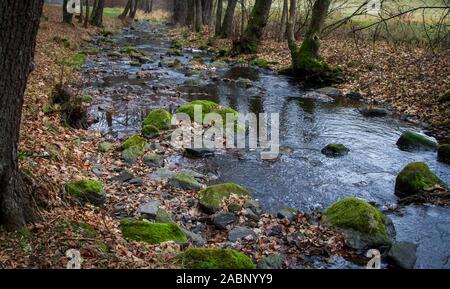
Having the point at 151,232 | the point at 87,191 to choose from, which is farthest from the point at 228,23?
the point at 151,232

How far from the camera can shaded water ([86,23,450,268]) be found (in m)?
8.17

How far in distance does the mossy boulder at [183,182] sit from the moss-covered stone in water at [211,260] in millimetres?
3042

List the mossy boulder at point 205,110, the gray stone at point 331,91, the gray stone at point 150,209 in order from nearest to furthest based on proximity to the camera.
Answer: the gray stone at point 150,209
the mossy boulder at point 205,110
the gray stone at point 331,91

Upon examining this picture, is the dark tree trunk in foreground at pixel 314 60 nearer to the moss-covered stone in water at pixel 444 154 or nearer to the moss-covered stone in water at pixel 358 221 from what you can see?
the moss-covered stone in water at pixel 444 154

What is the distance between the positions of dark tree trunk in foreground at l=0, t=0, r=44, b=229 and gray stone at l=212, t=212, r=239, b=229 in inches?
126

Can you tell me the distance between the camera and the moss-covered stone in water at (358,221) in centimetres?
694

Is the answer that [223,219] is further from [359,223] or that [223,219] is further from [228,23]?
[228,23]

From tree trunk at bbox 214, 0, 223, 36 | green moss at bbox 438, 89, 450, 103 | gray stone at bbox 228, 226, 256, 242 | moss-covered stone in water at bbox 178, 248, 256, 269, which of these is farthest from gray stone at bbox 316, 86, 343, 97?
tree trunk at bbox 214, 0, 223, 36

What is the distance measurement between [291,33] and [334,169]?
12759mm

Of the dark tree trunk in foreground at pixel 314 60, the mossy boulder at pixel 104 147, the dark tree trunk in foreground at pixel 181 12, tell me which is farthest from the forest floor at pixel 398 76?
the dark tree trunk in foreground at pixel 181 12

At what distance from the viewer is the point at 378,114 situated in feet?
47.7

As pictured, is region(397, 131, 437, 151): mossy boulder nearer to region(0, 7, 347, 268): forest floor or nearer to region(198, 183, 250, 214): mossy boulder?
region(0, 7, 347, 268): forest floor
